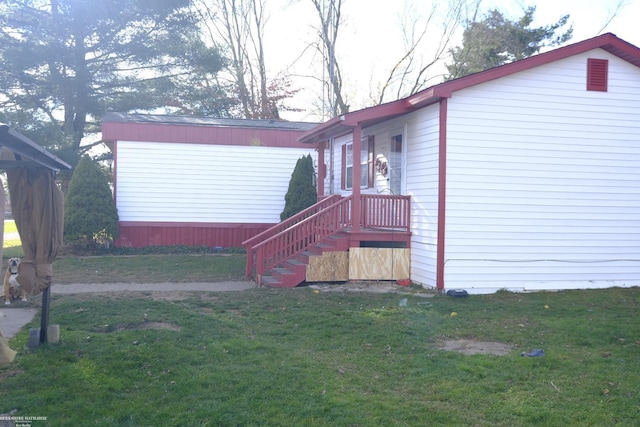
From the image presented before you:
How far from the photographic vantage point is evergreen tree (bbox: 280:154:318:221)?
16.5m

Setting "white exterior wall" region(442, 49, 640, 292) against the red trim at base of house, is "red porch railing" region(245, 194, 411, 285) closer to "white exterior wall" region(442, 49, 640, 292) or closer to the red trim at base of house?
"white exterior wall" region(442, 49, 640, 292)

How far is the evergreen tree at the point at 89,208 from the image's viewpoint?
1595cm

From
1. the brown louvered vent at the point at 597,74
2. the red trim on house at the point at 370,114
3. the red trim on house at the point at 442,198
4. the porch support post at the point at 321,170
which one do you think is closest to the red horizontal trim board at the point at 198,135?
the porch support post at the point at 321,170

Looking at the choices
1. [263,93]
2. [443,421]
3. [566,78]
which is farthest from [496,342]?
[263,93]

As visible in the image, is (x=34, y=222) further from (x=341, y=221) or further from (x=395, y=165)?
(x=395, y=165)

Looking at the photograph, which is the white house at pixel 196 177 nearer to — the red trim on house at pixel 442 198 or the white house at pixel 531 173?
the white house at pixel 531 173

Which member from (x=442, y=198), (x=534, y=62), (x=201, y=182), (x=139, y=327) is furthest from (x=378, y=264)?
(x=201, y=182)

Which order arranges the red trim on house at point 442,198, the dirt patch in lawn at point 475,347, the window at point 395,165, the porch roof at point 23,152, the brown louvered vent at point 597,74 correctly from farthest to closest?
the window at point 395,165, the brown louvered vent at point 597,74, the red trim on house at point 442,198, the dirt patch in lawn at point 475,347, the porch roof at point 23,152

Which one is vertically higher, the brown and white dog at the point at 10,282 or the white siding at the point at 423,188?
the white siding at the point at 423,188

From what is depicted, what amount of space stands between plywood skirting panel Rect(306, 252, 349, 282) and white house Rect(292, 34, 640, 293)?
3.82 ft

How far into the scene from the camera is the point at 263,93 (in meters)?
32.1

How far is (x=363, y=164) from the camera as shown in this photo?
14906 millimetres

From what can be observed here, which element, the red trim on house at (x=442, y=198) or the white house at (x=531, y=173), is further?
the white house at (x=531, y=173)

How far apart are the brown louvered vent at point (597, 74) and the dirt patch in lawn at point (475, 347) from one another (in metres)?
6.52
